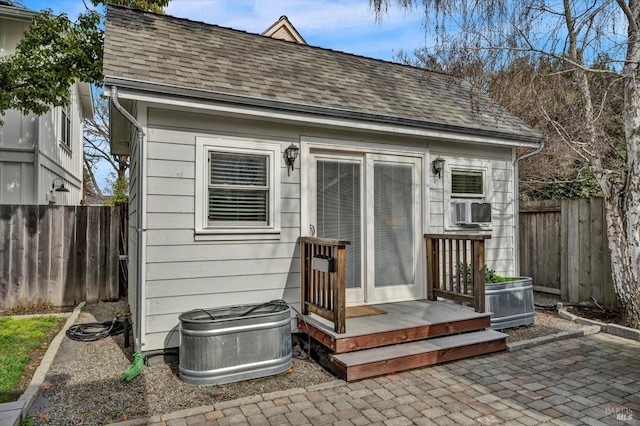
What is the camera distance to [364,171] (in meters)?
5.16

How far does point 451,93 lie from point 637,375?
4839mm

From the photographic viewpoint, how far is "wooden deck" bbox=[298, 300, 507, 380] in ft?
12.3

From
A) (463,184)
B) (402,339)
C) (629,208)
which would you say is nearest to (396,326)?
(402,339)

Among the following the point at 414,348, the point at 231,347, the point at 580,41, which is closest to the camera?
the point at 231,347

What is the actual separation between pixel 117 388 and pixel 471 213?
16.1ft

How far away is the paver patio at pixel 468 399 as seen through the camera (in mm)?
2934

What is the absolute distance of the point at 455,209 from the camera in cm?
582

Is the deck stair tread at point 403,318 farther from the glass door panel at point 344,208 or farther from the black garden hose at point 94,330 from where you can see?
the black garden hose at point 94,330

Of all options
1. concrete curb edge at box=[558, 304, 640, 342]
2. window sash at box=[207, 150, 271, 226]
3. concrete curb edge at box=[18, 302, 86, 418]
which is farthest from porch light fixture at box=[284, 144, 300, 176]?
concrete curb edge at box=[558, 304, 640, 342]

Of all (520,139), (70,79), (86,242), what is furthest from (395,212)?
(70,79)

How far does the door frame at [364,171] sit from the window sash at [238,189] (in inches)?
18.2

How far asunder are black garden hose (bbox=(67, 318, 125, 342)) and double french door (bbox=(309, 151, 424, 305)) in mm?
2943

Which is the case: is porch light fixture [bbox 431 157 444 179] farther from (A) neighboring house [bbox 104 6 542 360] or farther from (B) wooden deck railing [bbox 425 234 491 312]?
(B) wooden deck railing [bbox 425 234 491 312]

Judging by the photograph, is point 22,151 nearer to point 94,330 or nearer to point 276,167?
point 94,330
